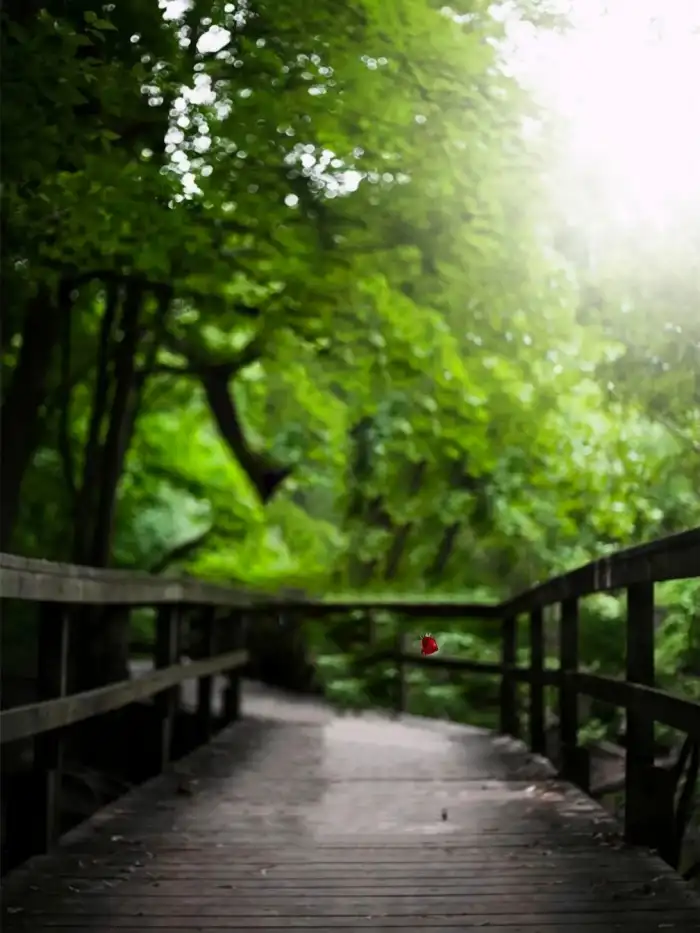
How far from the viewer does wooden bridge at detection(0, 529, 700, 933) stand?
304cm

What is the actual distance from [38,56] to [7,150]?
35cm

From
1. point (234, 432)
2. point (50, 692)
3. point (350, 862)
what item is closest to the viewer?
point (350, 862)

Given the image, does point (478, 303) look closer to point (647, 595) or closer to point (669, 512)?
point (669, 512)

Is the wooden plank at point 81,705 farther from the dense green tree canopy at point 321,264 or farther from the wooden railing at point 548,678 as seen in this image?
the dense green tree canopy at point 321,264

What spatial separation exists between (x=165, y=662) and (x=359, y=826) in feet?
5.28

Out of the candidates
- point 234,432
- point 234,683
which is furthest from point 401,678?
point 234,432

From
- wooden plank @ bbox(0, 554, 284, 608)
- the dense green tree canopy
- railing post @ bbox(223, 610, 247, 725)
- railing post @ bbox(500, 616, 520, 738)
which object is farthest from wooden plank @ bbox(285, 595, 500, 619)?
wooden plank @ bbox(0, 554, 284, 608)

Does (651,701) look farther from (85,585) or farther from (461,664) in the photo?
(461,664)

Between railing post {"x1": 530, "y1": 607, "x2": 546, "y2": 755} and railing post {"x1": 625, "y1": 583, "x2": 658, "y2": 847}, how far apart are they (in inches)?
80.3

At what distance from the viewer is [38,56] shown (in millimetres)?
3852

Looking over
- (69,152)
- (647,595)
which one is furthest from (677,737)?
(69,152)

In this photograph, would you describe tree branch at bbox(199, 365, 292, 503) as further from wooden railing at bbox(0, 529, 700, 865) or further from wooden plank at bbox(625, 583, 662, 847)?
wooden plank at bbox(625, 583, 662, 847)

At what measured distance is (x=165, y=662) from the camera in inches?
217

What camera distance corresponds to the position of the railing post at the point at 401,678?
9914mm
